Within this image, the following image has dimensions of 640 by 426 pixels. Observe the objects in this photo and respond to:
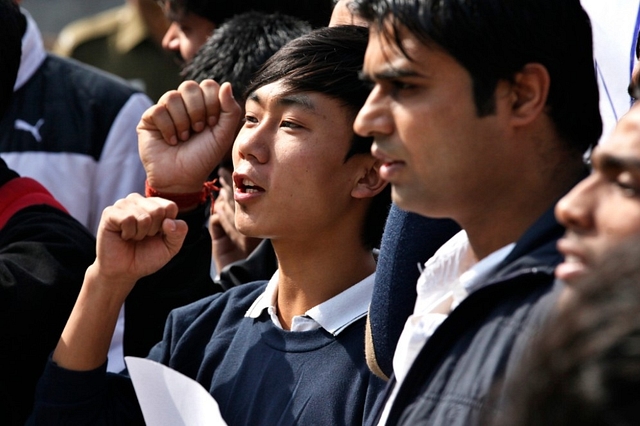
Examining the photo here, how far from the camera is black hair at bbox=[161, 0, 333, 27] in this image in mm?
3611

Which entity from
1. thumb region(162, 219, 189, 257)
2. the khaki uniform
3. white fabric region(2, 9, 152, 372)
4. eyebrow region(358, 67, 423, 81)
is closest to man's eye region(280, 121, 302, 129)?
thumb region(162, 219, 189, 257)

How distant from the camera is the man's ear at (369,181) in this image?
2371mm

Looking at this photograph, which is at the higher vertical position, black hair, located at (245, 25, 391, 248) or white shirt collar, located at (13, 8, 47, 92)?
black hair, located at (245, 25, 391, 248)

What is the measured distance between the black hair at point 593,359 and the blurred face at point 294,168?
1.31 m

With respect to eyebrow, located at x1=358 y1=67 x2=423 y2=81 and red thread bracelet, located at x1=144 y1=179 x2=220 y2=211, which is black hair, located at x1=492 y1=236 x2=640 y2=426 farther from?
red thread bracelet, located at x1=144 y1=179 x2=220 y2=211

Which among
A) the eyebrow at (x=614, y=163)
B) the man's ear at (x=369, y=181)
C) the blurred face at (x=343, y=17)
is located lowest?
the man's ear at (x=369, y=181)

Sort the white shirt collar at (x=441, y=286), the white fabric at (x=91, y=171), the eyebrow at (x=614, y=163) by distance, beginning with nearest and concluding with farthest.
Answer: the eyebrow at (x=614, y=163) < the white shirt collar at (x=441, y=286) < the white fabric at (x=91, y=171)

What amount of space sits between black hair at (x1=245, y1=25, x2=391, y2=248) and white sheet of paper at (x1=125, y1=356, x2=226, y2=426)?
560mm

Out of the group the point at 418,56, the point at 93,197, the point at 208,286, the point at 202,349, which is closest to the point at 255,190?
the point at 202,349

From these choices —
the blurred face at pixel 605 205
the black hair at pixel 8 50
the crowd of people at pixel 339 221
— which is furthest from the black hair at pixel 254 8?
the blurred face at pixel 605 205

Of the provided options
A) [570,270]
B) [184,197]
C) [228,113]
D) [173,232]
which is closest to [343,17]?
[228,113]

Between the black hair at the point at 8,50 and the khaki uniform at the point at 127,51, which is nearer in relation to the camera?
the black hair at the point at 8,50

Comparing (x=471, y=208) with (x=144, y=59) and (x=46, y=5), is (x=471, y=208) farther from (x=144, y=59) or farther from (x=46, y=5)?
(x=46, y=5)

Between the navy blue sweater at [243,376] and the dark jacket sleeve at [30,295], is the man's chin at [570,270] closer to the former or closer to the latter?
the navy blue sweater at [243,376]
